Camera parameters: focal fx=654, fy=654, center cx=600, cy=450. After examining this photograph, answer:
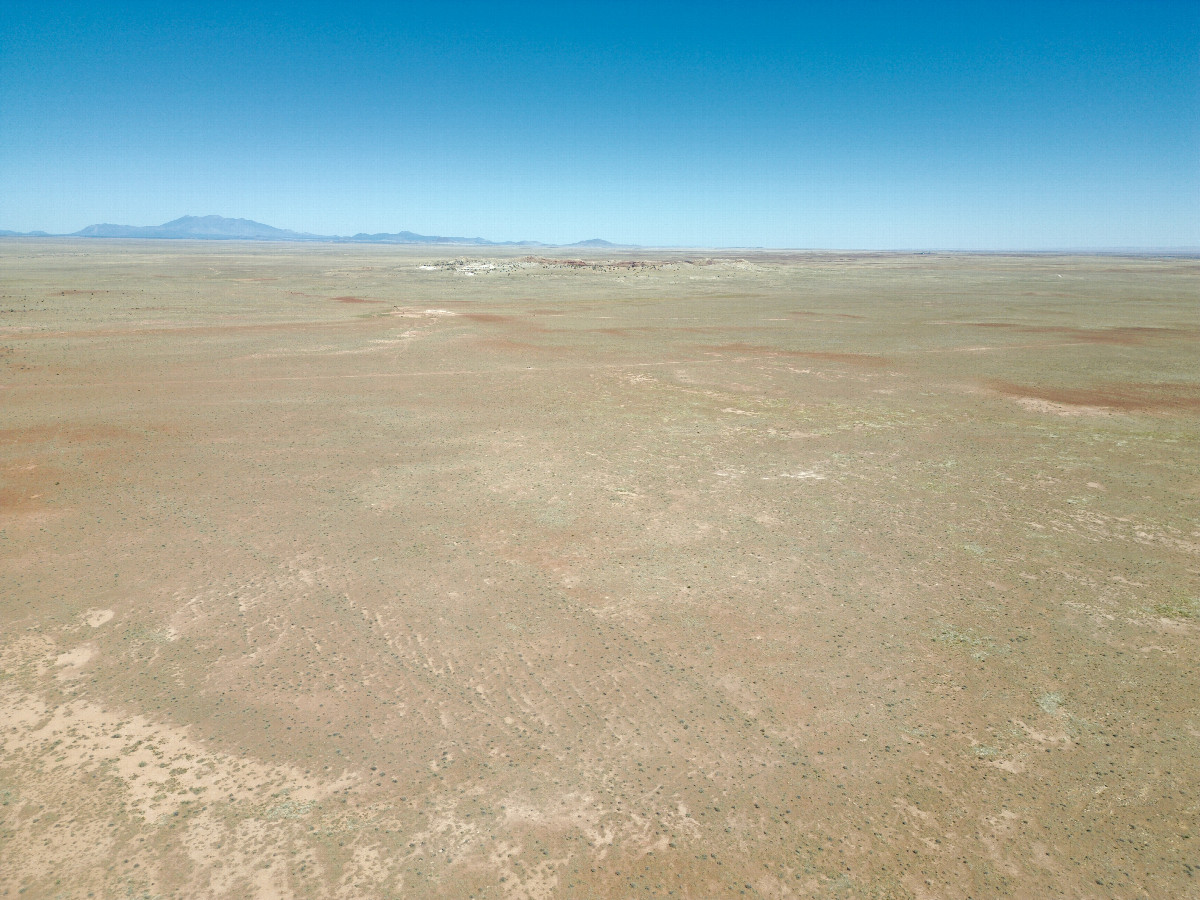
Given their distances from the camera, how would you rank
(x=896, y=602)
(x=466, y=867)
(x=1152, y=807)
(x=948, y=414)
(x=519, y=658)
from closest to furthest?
(x=466, y=867), (x=1152, y=807), (x=519, y=658), (x=896, y=602), (x=948, y=414)

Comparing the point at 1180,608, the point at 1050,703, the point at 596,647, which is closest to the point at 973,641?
the point at 1050,703

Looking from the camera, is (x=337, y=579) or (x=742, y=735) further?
(x=337, y=579)

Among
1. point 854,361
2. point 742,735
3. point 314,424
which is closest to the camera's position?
point 742,735

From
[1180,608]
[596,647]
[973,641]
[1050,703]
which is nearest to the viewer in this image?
[1050,703]

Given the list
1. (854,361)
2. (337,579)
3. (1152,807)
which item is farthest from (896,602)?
(854,361)

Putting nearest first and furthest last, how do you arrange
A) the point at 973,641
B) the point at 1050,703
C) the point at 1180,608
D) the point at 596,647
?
1. the point at 1050,703
2. the point at 596,647
3. the point at 973,641
4. the point at 1180,608

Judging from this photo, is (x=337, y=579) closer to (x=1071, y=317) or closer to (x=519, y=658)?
(x=519, y=658)

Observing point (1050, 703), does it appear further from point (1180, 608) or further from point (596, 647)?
point (596, 647)

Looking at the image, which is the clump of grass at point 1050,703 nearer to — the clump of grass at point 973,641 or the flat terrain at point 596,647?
the flat terrain at point 596,647
